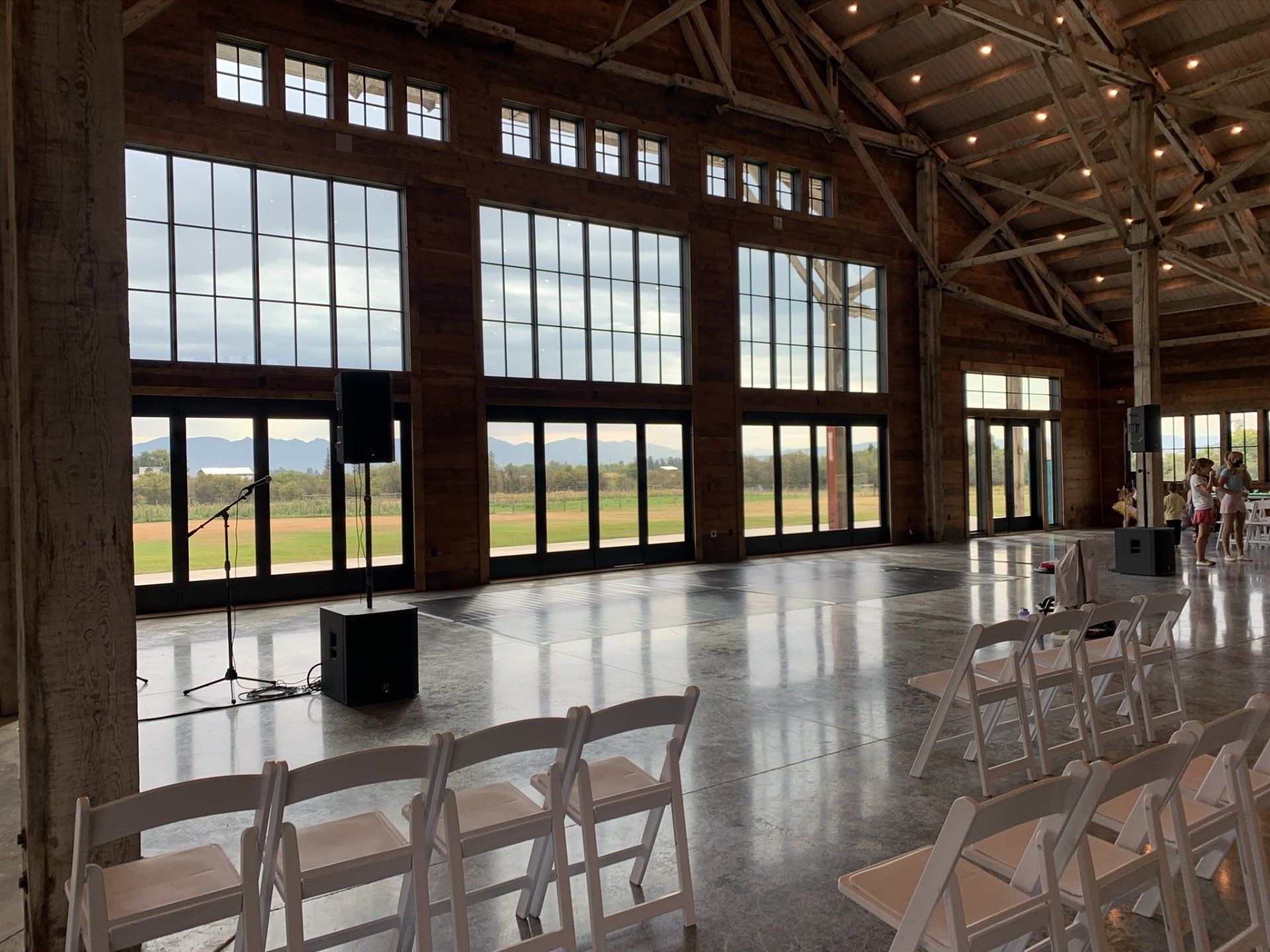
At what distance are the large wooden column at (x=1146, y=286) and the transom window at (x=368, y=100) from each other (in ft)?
31.9

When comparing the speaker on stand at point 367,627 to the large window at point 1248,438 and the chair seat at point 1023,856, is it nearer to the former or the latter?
the chair seat at point 1023,856

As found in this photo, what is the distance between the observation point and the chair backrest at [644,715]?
2.66 m

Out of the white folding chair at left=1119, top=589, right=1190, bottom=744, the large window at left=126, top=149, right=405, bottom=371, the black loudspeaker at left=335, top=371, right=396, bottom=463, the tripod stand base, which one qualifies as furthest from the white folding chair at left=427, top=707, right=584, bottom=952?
the large window at left=126, top=149, right=405, bottom=371

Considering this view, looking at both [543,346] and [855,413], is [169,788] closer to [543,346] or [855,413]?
[543,346]

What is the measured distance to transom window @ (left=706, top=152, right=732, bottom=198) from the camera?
562 inches

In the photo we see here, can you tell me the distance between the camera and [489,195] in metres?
11.9

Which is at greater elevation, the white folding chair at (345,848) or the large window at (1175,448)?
the large window at (1175,448)

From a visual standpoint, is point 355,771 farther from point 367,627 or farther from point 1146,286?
point 1146,286

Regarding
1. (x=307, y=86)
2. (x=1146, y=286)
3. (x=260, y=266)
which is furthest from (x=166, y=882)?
(x=1146, y=286)

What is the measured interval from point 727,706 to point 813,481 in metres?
10.6

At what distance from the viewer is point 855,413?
16109 millimetres

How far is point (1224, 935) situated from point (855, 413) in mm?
13822

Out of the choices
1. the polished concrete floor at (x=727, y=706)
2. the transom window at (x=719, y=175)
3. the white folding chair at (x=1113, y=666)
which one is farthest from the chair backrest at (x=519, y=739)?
the transom window at (x=719, y=175)

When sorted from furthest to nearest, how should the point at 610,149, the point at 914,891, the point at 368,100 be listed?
1. the point at 610,149
2. the point at 368,100
3. the point at 914,891
